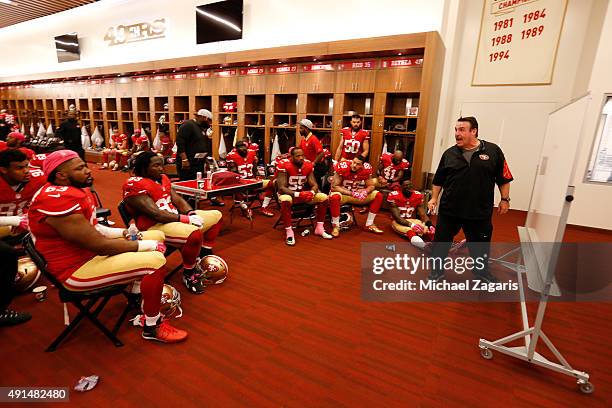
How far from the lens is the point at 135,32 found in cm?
970

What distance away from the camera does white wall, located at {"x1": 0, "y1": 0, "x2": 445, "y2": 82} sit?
5.96m

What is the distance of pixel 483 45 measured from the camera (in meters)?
6.06

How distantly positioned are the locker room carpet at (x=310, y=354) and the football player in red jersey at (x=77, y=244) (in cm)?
45

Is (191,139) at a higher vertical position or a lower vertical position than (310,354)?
higher

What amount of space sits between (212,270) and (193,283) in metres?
0.19

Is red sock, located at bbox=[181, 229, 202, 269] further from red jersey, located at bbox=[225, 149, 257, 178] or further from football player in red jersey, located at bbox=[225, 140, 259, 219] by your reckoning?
red jersey, located at bbox=[225, 149, 257, 178]

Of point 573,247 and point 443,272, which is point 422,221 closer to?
point 443,272

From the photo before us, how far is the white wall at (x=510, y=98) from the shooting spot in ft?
17.9

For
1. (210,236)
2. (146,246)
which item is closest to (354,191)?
(210,236)

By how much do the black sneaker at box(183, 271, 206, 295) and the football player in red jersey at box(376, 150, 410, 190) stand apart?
3417mm

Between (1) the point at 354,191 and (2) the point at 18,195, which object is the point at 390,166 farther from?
(2) the point at 18,195

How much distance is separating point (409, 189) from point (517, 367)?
272 centimetres

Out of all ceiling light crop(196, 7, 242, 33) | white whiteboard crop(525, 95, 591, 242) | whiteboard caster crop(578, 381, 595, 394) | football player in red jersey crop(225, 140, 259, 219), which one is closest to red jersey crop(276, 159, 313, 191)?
football player in red jersey crop(225, 140, 259, 219)

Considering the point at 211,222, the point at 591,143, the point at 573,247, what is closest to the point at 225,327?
the point at 211,222
